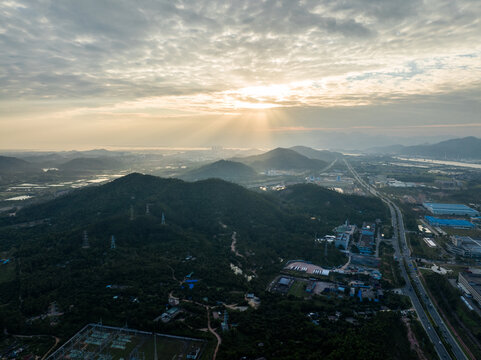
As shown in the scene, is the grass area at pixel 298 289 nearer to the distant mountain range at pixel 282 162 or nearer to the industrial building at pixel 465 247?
the industrial building at pixel 465 247

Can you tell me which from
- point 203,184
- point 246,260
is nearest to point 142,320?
point 246,260

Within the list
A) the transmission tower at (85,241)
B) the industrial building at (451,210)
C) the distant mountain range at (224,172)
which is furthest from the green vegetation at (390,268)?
the distant mountain range at (224,172)

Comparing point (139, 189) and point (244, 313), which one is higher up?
point (139, 189)

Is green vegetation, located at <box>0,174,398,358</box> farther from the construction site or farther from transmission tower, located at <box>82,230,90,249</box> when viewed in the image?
the construction site

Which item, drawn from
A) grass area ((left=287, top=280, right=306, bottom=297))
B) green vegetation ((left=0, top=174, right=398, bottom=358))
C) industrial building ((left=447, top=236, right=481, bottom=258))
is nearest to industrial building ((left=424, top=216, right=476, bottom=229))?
industrial building ((left=447, top=236, right=481, bottom=258))

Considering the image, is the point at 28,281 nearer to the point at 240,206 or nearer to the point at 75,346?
the point at 75,346

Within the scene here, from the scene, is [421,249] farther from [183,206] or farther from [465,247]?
[183,206]
